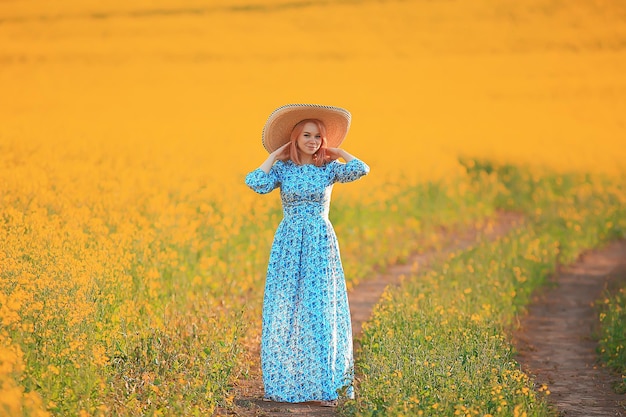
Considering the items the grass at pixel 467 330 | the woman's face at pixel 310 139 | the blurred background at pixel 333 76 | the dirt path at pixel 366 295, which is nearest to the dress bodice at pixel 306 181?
the woman's face at pixel 310 139

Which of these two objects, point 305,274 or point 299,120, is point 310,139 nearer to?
point 299,120

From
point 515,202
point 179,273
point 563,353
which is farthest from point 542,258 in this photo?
point 515,202

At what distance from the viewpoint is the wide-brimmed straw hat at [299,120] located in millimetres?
7055

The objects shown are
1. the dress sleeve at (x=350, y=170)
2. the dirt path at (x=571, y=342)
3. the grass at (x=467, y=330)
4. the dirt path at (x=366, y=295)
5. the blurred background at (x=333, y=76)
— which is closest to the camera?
the grass at (x=467, y=330)

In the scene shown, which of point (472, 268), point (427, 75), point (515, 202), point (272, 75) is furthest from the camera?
point (427, 75)

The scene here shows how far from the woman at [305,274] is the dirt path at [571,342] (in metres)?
1.37

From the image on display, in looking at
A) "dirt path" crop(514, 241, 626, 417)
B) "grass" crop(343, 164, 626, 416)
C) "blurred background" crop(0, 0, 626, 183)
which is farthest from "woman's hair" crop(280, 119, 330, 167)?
"blurred background" crop(0, 0, 626, 183)

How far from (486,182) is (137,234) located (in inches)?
447

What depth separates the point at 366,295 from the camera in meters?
11.2

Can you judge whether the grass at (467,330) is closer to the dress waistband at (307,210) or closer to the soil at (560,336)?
the soil at (560,336)

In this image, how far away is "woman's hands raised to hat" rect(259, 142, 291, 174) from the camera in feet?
23.1

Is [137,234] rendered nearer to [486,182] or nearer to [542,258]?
[542,258]

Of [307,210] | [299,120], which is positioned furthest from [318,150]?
[307,210]

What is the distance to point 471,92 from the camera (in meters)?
28.2
